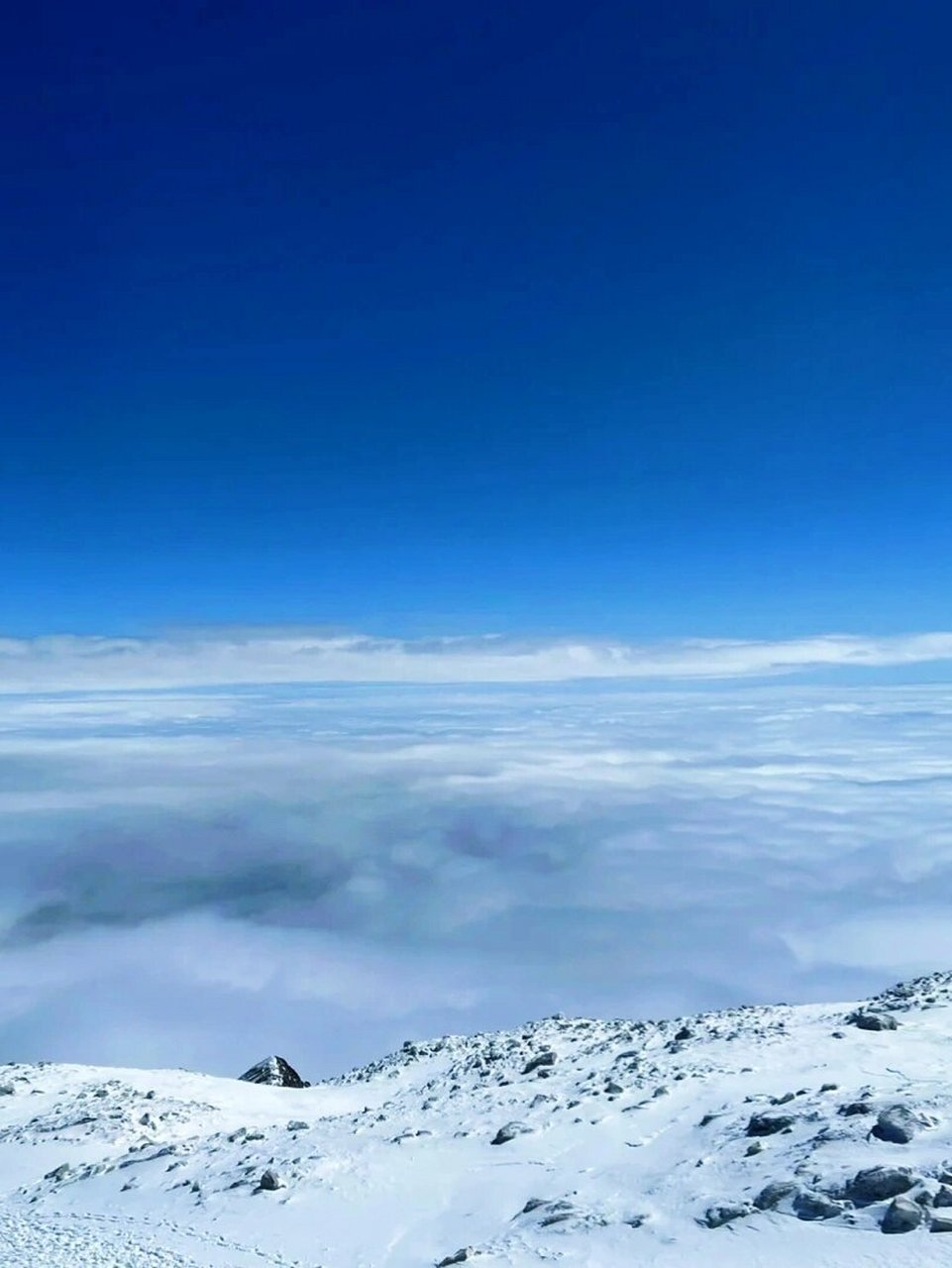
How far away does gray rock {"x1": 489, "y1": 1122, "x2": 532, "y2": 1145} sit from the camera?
55.7ft

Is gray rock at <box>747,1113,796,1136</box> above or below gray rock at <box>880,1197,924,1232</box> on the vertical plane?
below

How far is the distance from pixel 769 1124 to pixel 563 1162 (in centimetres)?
372

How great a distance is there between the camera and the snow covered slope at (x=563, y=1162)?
439 inches

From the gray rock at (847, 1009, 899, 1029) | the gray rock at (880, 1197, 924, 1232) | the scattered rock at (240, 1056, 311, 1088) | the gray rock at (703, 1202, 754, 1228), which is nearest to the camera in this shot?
the gray rock at (880, 1197, 924, 1232)

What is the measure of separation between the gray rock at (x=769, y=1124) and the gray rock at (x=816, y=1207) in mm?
2887

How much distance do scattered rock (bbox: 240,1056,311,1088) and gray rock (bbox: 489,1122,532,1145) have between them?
745 inches

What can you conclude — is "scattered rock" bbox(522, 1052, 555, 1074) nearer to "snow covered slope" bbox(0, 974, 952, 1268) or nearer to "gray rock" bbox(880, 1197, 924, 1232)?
"snow covered slope" bbox(0, 974, 952, 1268)

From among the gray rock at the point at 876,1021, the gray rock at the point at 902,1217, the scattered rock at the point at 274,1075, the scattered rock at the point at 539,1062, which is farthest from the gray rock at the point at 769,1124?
the scattered rock at the point at 274,1075

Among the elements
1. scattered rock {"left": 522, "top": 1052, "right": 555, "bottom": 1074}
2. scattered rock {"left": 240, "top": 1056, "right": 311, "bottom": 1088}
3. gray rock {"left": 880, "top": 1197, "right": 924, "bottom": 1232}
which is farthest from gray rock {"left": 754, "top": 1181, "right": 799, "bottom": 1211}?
scattered rock {"left": 240, "top": 1056, "right": 311, "bottom": 1088}

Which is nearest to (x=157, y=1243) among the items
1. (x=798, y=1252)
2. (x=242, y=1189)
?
(x=242, y=1189)

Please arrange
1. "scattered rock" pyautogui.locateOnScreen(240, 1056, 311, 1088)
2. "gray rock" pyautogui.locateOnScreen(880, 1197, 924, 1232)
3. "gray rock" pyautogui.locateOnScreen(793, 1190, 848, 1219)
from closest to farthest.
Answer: "gray rock" pyautogui.locateOnScreen(880, 1197, 924, 1232), "gray rock" pyautogui.locateOnScreen(793, 1190, 848, 1219), "scattered rock" pyautogui.locateOnScreen(240, 1056, 311, 1088)

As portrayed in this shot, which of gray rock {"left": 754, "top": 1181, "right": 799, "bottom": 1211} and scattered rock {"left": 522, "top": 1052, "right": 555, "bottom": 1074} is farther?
scattered rock {"left": 522, "top": 1052, "right": 555, "bottom": 1074}

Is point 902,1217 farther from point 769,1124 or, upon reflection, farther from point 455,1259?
point 455,1259

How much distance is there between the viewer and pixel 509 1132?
17.2m
